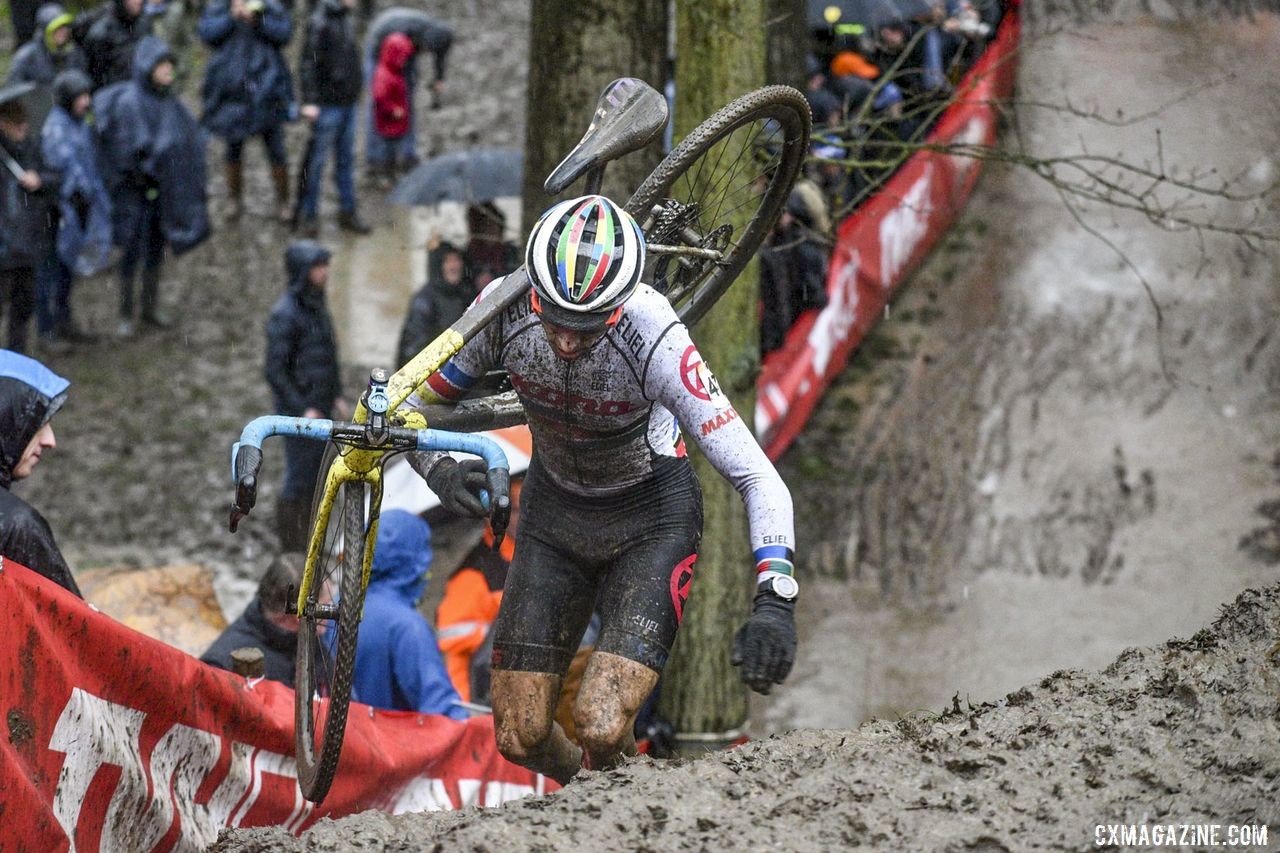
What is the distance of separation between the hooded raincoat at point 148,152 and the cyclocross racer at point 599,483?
7.41 meters

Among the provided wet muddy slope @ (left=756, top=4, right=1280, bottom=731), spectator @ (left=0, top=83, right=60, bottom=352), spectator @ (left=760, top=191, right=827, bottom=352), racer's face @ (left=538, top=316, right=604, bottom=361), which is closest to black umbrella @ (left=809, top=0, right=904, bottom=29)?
wet muddy slope @ (left=756, top=4, right=1280, bottom=731)

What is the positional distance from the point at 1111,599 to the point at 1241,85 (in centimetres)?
1152

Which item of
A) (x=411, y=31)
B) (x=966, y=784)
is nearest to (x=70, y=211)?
(x=411, y=31)

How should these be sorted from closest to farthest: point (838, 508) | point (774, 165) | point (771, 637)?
point (771, 637) < point (774, 165) < point (838, 508)

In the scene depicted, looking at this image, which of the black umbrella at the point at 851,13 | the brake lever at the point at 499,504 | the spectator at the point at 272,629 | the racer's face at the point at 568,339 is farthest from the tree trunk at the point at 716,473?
the black umbrella at the point at 851,13

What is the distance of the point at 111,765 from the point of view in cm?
486

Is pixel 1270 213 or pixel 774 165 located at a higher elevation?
pixel 1270 213

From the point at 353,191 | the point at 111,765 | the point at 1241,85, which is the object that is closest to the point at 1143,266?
the point at 1241,85

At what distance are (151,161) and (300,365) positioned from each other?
2.96 meters

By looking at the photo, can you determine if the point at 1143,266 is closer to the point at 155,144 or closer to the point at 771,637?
the point at 155,144

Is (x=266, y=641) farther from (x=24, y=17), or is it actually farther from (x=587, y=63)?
(x=24, y=17)

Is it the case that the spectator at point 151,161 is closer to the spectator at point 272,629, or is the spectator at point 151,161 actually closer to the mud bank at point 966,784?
the spectator at point 272,629

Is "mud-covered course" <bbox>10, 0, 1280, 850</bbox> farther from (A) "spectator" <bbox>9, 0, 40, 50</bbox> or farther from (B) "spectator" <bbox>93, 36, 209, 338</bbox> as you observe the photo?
(A) "spectator" <bbox>9, 0, 40, 50</bbox>

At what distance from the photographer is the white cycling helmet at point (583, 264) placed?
16.4ft
